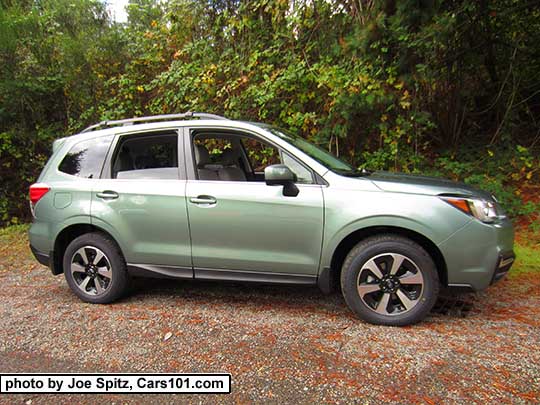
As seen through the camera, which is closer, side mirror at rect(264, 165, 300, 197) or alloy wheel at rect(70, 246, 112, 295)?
side mirror at rect(264, 165, 300, 197)

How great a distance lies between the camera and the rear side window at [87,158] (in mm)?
4043

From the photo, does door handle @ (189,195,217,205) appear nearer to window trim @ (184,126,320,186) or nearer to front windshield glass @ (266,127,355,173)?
window trim @ (184,126,320,186)

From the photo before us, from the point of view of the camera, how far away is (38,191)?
412 centimetres

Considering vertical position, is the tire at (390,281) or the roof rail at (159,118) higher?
the roof rail at (159,118)

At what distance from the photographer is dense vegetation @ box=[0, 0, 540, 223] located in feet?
19.9

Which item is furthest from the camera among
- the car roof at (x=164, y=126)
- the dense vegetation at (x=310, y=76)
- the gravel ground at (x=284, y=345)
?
the dense vegetation at (x=310, y=76)

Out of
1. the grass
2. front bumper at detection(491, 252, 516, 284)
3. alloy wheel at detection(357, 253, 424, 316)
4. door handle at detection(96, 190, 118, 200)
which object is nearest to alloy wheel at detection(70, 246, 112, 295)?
door handle at detection(96, 190, 118, 200)

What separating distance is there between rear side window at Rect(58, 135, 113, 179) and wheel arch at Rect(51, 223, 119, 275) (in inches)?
20.6

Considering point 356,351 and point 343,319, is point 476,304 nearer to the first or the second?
point 343,319

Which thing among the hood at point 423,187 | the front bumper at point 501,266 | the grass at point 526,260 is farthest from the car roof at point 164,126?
the grass at point 526,260

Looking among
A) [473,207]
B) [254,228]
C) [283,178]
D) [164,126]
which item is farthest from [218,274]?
[473,207]

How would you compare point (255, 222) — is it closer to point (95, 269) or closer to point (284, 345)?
point (284, 345)

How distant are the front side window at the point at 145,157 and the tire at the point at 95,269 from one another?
0.70 meters

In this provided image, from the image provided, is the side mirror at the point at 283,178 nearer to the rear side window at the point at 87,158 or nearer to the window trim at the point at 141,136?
the window trim at the point at 141,136
